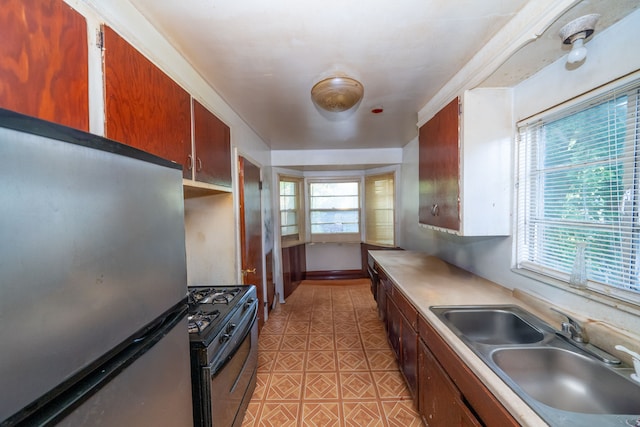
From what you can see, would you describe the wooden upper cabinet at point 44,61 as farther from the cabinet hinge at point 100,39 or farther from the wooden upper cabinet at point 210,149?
the wooden upper cabinet at point 210,149

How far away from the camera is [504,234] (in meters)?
1.68

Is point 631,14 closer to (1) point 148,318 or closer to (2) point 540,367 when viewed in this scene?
(2) point 540,367

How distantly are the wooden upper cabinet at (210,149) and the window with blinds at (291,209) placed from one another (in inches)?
81.3

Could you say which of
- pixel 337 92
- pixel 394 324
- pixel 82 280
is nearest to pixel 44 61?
pixel 82 280

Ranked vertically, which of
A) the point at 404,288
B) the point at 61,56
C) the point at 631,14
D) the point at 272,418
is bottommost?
the point at 272,418

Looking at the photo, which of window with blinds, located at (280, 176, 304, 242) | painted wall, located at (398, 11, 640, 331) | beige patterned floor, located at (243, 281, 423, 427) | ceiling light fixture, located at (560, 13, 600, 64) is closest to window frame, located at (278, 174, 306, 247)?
window with blinds, located at (280, 176, 304, 242)

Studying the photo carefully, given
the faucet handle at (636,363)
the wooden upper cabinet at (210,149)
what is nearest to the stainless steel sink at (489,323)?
the faucet handle at (636,363)

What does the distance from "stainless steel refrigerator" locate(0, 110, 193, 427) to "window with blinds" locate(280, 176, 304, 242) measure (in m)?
3.31

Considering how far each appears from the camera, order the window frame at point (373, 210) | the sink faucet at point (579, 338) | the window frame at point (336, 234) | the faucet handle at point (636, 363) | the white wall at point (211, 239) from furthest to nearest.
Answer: the window frame at point (336, 234), the window frame at point (373, 210), the white wall at point (211, 239), the sink faucet at point (579, 338), the faucet handle at point (636, 363)

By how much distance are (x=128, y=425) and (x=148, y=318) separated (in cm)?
24

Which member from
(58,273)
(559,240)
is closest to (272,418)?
(58,273)

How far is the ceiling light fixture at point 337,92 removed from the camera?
1617mm

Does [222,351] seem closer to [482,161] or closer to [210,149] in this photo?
[210,149]

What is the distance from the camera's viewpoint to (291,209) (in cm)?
442
